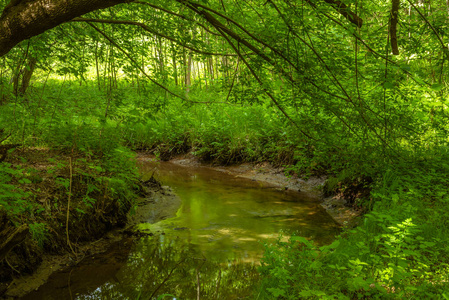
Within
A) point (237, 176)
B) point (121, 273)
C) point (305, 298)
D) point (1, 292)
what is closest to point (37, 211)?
point (1, 292)

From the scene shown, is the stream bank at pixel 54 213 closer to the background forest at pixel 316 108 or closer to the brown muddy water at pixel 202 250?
the background forest at pixel 316 108

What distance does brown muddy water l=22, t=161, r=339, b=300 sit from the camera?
350 cm

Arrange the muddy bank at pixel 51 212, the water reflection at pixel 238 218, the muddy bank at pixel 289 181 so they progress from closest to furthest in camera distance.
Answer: the muddy bank at pixel 51 212
the water reflection at pixel 238 218
the muddy bank at pixel 289 181

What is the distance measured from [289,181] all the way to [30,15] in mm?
7085

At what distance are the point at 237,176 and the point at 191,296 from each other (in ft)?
20.0

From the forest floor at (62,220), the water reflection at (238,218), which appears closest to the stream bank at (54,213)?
the forest floor at (62,220)

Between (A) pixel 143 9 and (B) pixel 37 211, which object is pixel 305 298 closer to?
(B) pixel 37 211

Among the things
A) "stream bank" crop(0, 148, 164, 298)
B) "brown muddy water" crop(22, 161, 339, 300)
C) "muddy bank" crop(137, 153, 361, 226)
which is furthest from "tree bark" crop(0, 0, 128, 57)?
"muddy bank" crop(137, 153, 361, 226)

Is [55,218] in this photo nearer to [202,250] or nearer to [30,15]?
[202,250]

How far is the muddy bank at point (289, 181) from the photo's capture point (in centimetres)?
A: 606

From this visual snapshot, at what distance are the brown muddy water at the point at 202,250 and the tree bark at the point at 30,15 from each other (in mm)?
1883

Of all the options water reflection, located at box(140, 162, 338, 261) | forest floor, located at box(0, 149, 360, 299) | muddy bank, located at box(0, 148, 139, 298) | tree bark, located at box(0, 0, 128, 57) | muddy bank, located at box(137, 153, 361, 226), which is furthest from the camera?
muddy bank, located at box(137, 153, 361, 226)

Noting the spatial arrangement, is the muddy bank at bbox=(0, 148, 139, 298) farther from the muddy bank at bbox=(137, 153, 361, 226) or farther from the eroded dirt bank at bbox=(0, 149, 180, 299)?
the muddy bank at bbox=(137, 153, 361, 226)

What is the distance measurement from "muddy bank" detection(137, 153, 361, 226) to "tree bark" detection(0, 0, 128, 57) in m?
4.34
